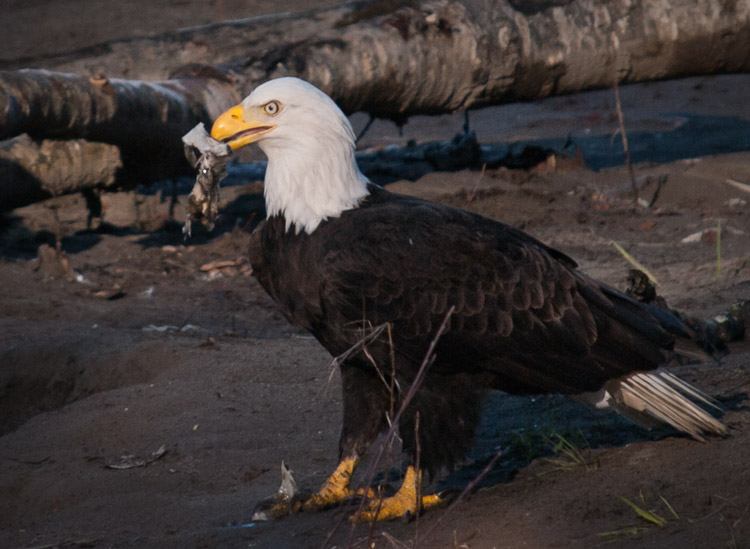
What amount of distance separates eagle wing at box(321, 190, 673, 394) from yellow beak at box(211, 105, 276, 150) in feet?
1.71

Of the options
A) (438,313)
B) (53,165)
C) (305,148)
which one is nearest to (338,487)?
(438,313)

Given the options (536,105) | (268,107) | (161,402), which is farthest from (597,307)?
(536,105)

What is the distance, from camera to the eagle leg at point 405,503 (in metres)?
3.83

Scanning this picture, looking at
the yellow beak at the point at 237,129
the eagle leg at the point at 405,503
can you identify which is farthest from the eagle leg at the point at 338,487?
the yellow beak at the point at 237,129

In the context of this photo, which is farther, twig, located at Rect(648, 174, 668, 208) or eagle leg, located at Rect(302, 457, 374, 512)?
twig, located at Rect(648, 174, 668, 208)

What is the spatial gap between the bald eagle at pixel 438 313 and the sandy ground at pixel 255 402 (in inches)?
8.9

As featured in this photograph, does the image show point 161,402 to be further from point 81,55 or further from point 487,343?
point 81,55

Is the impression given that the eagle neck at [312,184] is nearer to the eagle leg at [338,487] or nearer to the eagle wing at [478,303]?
the eagle wing at [478,303]

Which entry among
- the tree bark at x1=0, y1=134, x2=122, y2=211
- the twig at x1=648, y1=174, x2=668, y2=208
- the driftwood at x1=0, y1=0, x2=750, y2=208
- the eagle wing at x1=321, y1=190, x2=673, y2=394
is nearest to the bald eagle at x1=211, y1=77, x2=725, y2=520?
the eagle wing at x1=321, y1=190, x2=673, y2=394

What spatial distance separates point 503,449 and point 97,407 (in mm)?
2106

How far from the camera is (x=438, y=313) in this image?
3.62 metres

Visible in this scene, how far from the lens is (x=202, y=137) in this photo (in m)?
4.12

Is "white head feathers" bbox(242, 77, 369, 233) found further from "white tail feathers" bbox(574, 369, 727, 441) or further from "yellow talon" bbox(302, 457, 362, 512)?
"white tail feathers" bbox(574, 369, 727, 441)

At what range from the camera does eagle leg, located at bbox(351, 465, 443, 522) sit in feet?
12.6
